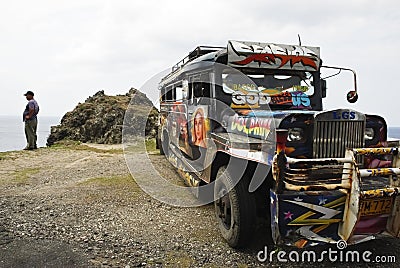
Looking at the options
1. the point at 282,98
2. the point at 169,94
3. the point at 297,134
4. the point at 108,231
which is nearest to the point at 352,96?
the point at 282,98

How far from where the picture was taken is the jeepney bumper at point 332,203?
10.6 feet

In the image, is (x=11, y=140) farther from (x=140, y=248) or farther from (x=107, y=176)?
(x=140, y=248)

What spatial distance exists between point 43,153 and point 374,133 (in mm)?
10910

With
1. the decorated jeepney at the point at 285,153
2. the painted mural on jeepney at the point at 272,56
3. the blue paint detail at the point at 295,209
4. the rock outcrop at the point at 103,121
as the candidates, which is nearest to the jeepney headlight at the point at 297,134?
the decorated jeepney at the point at 285,153

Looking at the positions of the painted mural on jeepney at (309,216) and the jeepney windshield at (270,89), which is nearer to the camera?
the painted mural on jeepney at (309,216)

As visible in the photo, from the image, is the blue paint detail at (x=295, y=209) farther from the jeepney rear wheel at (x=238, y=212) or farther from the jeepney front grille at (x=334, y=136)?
the jeepney rear wheel at (x=238, y=212)

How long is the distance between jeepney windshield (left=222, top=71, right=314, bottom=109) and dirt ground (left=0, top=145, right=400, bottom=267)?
1.87m

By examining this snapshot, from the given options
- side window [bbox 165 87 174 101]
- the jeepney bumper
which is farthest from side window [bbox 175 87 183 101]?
the jeepney bumper

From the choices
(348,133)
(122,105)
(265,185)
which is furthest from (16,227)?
(122,105)

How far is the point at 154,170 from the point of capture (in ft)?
30.5

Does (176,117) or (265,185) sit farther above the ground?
(176,117)

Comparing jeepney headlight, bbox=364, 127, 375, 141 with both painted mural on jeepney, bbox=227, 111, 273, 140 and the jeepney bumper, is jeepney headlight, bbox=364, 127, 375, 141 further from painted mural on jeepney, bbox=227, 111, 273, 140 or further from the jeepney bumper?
painted mural on jeepney, bbox=227, 111, 273, 140

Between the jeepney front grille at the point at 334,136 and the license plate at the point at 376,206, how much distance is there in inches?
24.5

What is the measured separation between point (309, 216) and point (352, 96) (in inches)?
109
